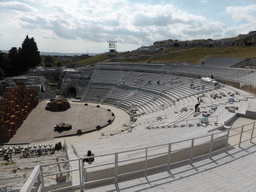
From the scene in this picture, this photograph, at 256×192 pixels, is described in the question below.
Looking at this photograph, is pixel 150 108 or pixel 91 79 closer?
pixel 150 108

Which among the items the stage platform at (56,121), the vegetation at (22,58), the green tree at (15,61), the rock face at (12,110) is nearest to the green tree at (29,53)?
the vegetation at (22,58)

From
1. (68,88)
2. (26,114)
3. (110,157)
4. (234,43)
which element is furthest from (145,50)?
(110,157)

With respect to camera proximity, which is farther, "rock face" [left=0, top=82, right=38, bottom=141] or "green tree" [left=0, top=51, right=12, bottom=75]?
"green tree" [left=0, top=51, right=12, bottom=75]

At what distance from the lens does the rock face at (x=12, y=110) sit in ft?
62.8

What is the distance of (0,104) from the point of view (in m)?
20.2

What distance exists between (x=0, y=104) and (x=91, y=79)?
23060mm

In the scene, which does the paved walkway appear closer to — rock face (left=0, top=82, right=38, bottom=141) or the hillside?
rock face (left=0, top=82, right=38, bottom=141)

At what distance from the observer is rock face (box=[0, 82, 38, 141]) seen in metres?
19.1

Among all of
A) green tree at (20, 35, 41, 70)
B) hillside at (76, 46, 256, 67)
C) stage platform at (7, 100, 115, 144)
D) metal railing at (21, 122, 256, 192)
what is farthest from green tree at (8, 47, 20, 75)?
metal railing at (21, 122, 256, 192)

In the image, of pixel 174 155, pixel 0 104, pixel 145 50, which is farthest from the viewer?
pixel 145 50

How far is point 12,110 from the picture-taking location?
21547 mm

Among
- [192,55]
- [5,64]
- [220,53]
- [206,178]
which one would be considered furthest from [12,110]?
[220,53]

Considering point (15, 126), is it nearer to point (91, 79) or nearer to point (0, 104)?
point (0, 104)

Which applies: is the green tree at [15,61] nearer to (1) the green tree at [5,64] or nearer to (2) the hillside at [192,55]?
(1) the green tree at [5,64]
